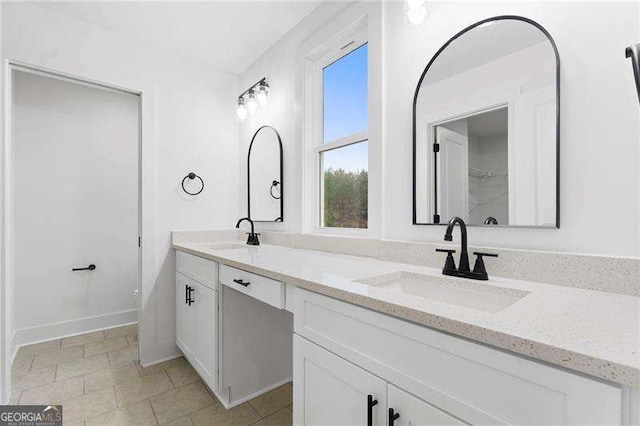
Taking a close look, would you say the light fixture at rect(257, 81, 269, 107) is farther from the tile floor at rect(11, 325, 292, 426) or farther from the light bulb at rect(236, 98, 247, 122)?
the tile floor at rect(11, 325, 292, 426)

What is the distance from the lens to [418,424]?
28.7 inches

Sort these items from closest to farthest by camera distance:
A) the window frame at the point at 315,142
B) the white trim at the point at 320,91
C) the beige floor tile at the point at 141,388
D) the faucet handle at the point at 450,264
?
1. the faucet handle at the point at 450,264
2. the white trim at the point at 320,91
3. the beige floor tile at the point at 141,388
4. the window frame at the point at 315,142

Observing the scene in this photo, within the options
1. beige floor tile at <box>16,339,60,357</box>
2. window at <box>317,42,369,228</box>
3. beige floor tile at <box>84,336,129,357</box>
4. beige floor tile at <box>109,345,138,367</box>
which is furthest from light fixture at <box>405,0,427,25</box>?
beige floor tile at <box>16,339,60,357</box>

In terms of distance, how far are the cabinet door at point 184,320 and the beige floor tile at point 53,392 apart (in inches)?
23.6

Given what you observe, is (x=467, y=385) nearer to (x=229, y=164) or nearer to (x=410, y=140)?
(x=410, y=140)

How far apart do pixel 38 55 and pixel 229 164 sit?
1.37m

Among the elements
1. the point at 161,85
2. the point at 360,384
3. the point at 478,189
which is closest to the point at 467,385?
the point at 360,384

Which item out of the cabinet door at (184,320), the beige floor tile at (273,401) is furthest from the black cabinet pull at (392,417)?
the cabinet door at (184,320)

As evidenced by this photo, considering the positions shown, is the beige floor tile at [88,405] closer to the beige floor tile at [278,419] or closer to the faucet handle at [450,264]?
the beige floor tile at [278,419]

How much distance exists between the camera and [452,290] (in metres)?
1.08

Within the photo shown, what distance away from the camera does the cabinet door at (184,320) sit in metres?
2.01

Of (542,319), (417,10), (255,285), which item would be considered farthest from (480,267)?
(417,10)

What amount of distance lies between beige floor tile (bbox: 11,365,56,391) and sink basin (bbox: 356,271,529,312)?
7.60 feet

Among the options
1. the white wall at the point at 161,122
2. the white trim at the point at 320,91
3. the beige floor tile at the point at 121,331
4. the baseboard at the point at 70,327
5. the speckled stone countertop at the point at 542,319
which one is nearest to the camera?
the speckled stone countertop at the point at 542,319
